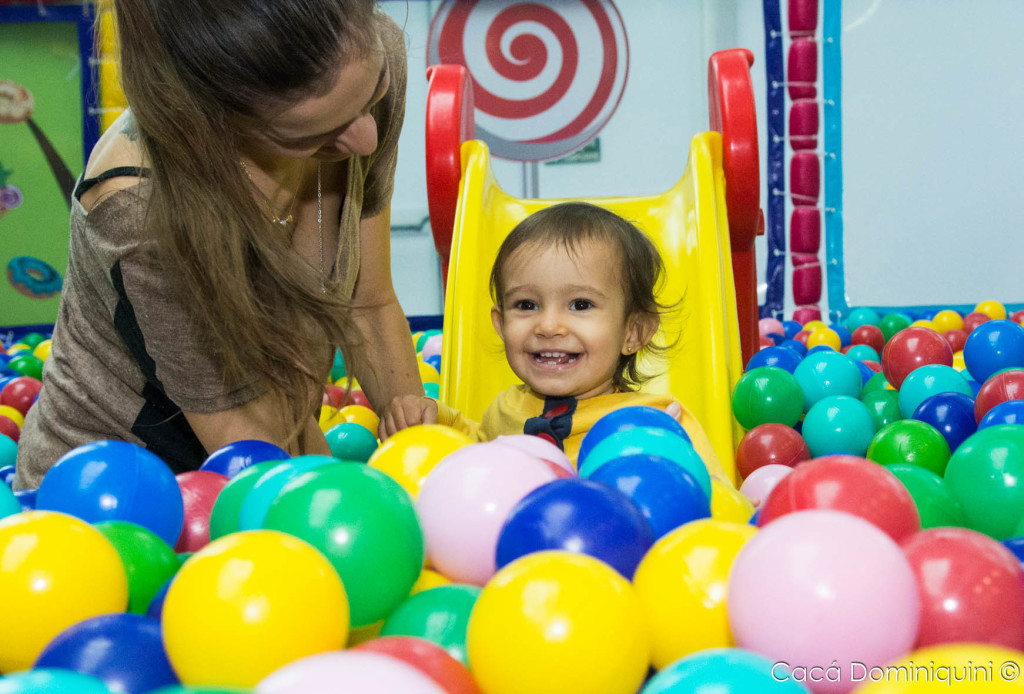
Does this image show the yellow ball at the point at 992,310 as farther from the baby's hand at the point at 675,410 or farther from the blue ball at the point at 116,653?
the blue ball at the point at 116,653

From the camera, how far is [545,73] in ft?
12.8

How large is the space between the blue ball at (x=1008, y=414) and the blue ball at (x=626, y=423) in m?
0.51

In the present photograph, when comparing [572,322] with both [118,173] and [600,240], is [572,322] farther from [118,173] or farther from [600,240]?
[118,173]

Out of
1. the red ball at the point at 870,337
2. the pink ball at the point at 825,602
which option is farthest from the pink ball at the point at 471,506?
the red ball at the point at 870,337

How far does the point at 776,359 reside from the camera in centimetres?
197

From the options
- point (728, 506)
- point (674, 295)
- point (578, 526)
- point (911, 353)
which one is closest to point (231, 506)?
point (578, 526)

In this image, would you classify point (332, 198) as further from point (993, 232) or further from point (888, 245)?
point (993, 232)

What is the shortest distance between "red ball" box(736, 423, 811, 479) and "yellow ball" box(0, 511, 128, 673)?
1088mm

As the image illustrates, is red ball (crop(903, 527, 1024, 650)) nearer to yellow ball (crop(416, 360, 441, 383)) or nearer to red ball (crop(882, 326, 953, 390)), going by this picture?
red ball (crop(882, 326, 953, 390))

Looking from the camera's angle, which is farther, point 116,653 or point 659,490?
point 659,490

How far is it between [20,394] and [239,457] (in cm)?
134

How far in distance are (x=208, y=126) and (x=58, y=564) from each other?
1.54ft

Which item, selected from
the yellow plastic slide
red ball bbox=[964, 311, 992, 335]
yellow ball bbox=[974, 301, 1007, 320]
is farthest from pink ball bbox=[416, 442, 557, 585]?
yellow ball bbox=[974, 301, 1007, 320]

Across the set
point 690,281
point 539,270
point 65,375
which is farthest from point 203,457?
point 690,281
